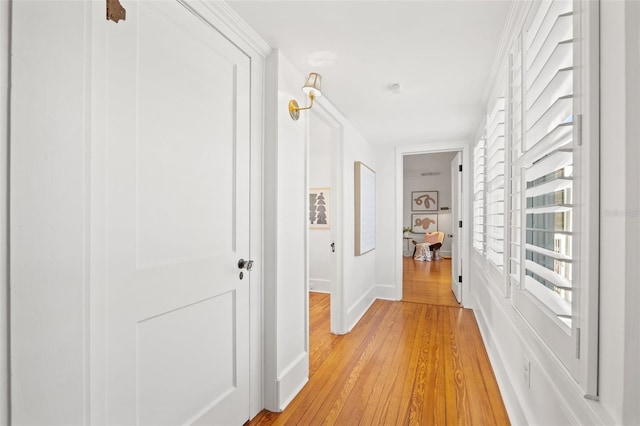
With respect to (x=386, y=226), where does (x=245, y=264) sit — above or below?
below

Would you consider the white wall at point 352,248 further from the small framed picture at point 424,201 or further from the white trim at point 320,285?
the small framed picture at point 424,201

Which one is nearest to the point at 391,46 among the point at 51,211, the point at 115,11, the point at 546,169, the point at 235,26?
the point at 235,26

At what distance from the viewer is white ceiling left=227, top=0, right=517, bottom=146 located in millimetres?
1529

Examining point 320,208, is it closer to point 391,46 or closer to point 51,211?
point 391,46

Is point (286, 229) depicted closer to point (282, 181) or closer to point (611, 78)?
point (282, 181)

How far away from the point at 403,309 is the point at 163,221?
3402 millimetres

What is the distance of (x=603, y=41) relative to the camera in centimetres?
85

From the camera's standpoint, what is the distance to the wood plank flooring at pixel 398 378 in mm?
1871

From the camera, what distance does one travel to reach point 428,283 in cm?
554

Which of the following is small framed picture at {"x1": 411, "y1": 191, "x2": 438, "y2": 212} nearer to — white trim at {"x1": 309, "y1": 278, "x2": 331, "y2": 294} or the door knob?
white trim at {"x1": 309, "y1": 278, "x2": 331, "y2": 294}

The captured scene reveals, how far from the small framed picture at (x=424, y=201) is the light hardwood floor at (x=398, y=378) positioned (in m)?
6.07

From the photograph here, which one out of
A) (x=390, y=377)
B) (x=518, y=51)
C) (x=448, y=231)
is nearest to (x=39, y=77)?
(x=518, y=51)

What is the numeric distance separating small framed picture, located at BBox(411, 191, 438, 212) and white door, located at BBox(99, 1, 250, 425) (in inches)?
328

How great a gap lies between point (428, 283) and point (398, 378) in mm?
3486
